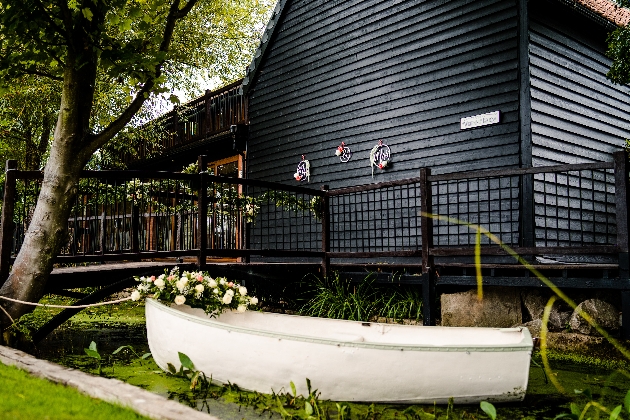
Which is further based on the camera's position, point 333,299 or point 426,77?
point 426,77

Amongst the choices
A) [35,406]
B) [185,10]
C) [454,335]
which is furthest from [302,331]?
[185,10]

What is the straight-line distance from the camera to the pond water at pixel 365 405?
3445 mm

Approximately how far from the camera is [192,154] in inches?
575

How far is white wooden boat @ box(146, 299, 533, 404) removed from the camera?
327cm

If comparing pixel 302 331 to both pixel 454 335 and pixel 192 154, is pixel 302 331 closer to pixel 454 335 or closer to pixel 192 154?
pixel 454 335

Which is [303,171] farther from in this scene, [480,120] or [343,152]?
→ [480,120]

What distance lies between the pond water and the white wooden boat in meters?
0.10

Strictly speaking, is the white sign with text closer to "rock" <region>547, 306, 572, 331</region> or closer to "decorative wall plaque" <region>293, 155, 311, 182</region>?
"rock" <region>547, 306, 572, 331</region>

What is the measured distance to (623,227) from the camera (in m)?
5.02

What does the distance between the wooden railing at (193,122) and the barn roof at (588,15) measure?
77cm

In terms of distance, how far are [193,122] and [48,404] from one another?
12335mm

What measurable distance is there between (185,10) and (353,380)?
4.02 meters

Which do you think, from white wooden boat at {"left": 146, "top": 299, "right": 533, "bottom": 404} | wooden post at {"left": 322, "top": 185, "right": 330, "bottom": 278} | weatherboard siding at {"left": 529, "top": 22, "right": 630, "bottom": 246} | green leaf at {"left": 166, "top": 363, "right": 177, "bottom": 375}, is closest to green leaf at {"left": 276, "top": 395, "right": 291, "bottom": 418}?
white wooden boat at {"left": 146, "top": 299, "right": 533, "bottom": 404}

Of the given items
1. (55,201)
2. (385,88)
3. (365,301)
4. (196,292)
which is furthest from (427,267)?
(55,201)
